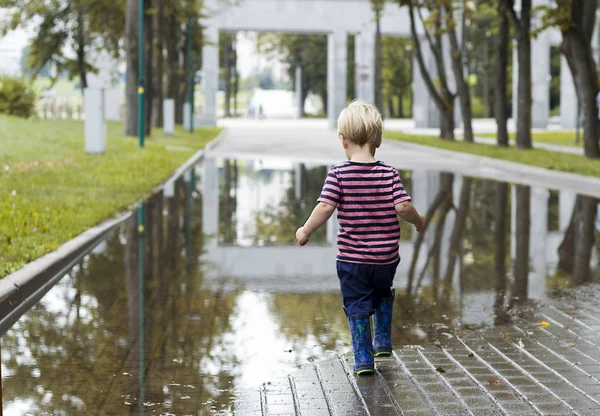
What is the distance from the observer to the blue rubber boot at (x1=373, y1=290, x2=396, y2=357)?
6.37 m

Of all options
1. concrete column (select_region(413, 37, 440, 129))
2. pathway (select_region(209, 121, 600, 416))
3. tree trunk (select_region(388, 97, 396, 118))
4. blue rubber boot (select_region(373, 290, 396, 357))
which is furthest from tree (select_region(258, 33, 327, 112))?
blue rubber boot (select_region(373, 290, 396, 357))

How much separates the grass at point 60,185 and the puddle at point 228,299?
1.64 ft

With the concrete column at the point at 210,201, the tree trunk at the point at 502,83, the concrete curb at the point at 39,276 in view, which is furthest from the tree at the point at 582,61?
the concrete curb at the point at 39,276

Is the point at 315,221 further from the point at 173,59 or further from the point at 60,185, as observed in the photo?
the point at 173,59

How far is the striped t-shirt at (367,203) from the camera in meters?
5.99

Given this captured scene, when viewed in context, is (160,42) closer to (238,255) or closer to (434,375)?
(238,255)

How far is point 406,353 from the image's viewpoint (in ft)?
22.1

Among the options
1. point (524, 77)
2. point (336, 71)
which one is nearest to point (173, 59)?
point (336, 71)

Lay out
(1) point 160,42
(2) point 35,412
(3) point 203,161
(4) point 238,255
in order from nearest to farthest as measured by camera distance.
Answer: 1. (2) point 35,412
2. (4) point 238,255
3. (3) point 203,161
4. (1) point 160,42

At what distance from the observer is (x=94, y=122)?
2606 cm

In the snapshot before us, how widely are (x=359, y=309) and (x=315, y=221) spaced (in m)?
0.55

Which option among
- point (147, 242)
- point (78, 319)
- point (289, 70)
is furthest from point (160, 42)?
point (289, 70)

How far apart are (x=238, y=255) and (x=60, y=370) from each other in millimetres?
5036

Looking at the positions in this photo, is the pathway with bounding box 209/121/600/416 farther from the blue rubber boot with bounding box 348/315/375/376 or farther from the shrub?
the shrub
